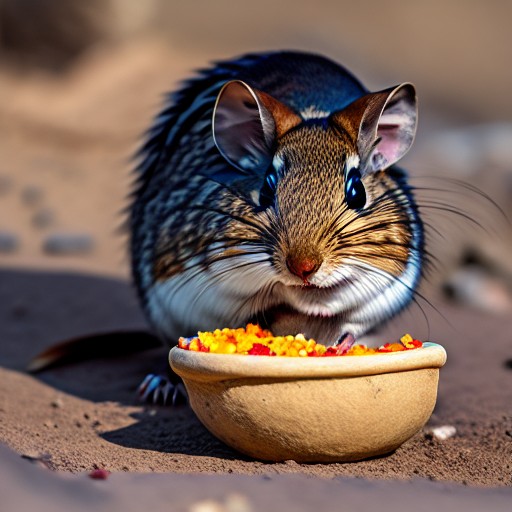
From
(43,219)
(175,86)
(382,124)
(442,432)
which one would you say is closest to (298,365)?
(442,432)

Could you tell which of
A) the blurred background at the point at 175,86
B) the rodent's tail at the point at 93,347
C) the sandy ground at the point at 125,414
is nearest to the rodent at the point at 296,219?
the blurred background at the point at 175,86

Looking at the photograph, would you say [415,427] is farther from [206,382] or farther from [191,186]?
[191,186]

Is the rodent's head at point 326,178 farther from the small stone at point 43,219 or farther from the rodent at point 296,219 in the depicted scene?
the small stone at point 43,219

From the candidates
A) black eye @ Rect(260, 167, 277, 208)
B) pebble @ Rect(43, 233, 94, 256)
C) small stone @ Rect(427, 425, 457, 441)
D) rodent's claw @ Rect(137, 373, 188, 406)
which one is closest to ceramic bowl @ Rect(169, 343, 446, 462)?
small stone @ Rect(427, 425, 457, 441)

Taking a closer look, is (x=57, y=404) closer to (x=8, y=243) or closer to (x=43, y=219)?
(x=8, y=243)

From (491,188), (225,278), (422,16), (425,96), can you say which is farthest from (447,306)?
(422,16)

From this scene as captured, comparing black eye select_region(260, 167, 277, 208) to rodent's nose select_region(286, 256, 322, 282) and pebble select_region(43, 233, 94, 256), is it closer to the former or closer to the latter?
rodent's nose select_region(286, 256, 322, 282)

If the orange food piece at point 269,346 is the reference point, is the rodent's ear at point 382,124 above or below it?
above
